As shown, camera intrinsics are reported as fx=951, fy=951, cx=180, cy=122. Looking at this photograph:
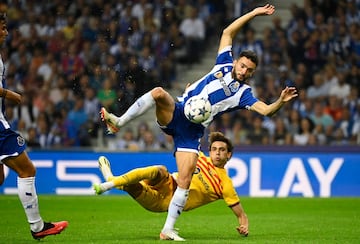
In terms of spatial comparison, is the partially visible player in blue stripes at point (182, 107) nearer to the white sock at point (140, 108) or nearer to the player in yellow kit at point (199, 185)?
the white sock at point (140, 108)

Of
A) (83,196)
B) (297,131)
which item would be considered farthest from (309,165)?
(83,196)

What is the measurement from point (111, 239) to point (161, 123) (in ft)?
4.76

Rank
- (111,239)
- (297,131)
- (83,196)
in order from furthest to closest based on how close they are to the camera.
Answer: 1. (297,131)
2. (83,196)
3. (111,239)

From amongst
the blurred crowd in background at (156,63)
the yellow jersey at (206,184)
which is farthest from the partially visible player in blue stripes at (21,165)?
the blurred crowd in background at (156,63)

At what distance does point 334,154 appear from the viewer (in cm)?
1927

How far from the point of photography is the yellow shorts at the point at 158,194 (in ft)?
36.9

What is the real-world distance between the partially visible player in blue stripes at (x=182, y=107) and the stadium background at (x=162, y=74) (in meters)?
→ 8.14

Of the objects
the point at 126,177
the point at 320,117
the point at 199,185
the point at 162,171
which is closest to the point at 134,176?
the point at 126,177

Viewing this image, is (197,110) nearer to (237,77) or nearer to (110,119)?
(237,77)

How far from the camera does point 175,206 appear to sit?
1083 centimetres

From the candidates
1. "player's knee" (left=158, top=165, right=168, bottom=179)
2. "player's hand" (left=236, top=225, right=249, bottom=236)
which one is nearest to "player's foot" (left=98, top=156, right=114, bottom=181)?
"player's knee" (left=158, top=165, right=168, bottom=179)

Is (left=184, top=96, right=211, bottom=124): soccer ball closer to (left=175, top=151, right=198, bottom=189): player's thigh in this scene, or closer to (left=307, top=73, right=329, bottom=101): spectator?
(left=175, top=151, right=198, bottom=189): player's thigh

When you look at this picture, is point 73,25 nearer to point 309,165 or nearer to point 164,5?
point 164,5

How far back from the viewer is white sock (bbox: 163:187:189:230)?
1082 cm
